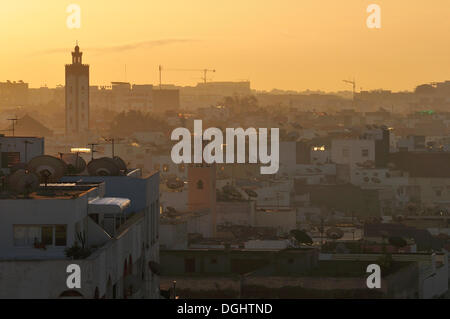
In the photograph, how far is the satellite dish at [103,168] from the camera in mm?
20141

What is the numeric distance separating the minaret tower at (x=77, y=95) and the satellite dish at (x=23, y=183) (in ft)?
228

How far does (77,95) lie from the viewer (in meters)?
90.1

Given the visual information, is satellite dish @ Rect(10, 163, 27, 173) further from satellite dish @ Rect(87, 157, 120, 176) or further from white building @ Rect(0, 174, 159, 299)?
white building @ Rect(0, 174, 159, 299)

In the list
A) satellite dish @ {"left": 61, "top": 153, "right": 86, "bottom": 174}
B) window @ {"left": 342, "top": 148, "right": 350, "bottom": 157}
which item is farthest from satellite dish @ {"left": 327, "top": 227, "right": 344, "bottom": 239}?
window @ {"left": 342, "top": 148, "right": 350, "bottom": 157}

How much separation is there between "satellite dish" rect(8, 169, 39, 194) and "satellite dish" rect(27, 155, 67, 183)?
208 cm

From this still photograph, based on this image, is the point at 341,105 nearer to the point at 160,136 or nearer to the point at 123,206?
the point at 160,136

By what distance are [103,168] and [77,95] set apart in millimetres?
70448

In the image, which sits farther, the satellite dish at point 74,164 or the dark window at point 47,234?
the satellite dish at point 74,164

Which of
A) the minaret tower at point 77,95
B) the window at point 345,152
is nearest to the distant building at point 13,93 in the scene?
the minaret tower at point 77,95

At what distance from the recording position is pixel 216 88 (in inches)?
7638
